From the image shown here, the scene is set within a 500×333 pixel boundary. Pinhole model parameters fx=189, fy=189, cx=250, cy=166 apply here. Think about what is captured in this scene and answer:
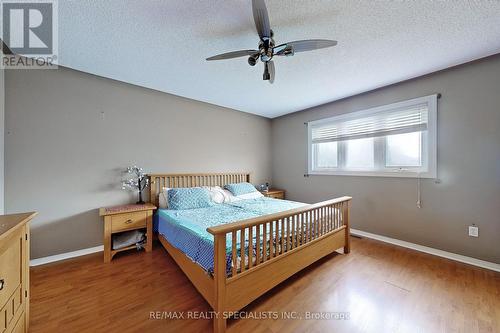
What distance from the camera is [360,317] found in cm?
148

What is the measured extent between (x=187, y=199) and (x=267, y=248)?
4.98 feet

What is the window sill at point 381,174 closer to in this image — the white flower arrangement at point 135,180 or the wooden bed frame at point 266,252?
the wooden bed frame at point 266,252

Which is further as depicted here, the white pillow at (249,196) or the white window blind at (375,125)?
the white pillow at (249,196)

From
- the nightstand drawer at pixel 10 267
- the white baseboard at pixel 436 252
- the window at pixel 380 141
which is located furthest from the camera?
the window at pixel 380 141

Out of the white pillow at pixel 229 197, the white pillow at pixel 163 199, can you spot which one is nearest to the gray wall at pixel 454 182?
the white pillow at pixel 229 197

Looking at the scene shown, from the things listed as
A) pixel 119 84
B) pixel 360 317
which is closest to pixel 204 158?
pixel 119 84

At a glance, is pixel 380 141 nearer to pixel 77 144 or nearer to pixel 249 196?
pixel 249 196

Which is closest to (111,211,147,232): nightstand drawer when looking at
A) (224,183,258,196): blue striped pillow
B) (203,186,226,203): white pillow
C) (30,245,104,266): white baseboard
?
(30,245,104,266): white baseboard

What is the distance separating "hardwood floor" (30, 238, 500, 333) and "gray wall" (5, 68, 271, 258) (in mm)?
649

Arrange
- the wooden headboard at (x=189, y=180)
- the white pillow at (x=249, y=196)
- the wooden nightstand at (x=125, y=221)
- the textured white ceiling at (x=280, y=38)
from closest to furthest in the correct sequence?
the textured white ceiling at (x=280, y=38) → the wooden nightstand at (x=125, y=221) → the wooden headboard at (x=189, y=180) → the white pillow at (x=249, y=196)

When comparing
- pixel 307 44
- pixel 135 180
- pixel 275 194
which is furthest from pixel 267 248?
pixel 275 194

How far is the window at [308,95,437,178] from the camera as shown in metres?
2.58

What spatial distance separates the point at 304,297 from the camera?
5.57ft

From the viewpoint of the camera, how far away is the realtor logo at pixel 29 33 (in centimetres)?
148
